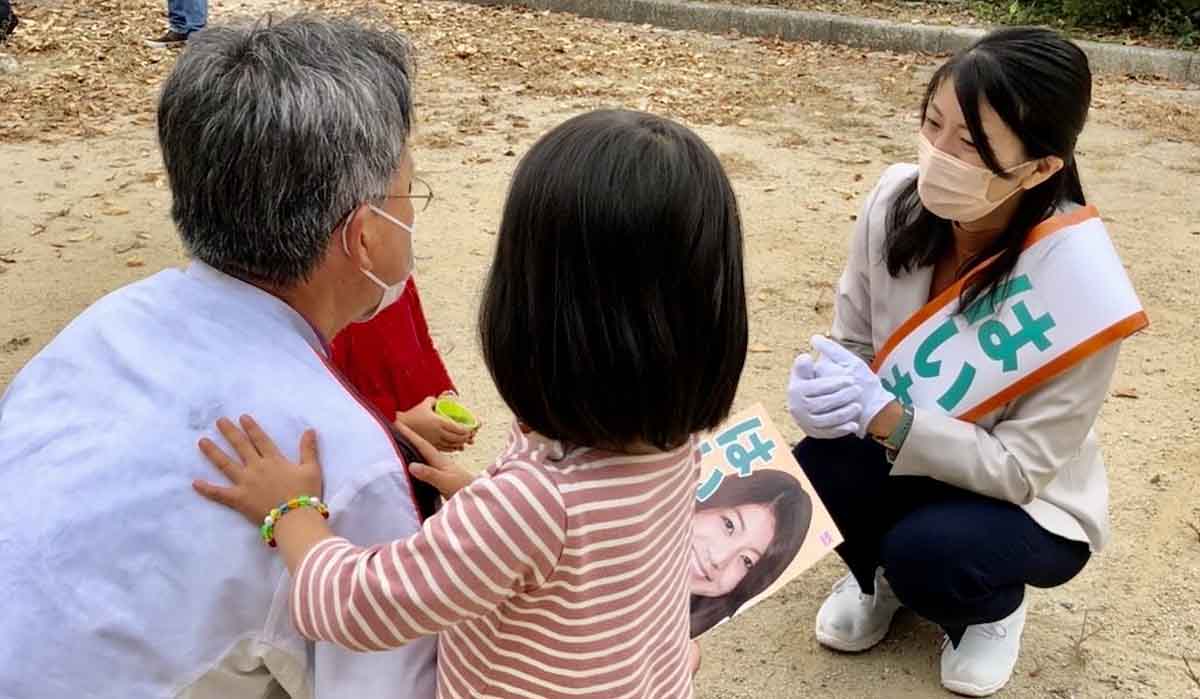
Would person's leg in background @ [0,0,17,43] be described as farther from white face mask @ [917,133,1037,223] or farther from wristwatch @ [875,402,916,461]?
wristwatch @ [875,402,916,461]

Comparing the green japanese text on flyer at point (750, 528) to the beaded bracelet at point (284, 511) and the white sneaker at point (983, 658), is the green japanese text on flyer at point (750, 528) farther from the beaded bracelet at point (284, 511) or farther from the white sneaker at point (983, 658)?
the beaded bracelet at point (284, 511)

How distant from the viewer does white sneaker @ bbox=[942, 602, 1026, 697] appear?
2381 mm

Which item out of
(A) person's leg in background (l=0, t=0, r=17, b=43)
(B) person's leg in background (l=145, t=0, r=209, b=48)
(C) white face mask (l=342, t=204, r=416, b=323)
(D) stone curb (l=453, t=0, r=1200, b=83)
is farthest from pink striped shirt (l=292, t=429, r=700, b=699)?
(D) stone curb (l=453, t=0, r=1200, b=83)

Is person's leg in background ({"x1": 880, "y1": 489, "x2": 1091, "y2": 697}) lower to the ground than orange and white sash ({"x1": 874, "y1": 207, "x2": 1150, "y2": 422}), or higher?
lower

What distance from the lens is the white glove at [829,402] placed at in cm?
213

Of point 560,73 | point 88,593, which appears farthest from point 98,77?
point 88,593

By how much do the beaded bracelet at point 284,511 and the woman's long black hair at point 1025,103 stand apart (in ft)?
4.54

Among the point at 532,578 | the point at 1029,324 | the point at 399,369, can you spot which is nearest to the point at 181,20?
the point at 399,369

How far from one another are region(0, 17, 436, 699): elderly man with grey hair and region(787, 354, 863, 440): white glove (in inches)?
38.8

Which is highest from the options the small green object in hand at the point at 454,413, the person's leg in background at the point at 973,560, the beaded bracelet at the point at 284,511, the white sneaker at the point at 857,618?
the beaded bracelet at the point at 284,511

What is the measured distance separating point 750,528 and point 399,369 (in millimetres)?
777

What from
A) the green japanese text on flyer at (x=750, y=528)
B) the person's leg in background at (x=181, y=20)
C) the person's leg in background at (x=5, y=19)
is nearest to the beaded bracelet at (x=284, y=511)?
the green japanese text on flyer at (x=750, y=528)

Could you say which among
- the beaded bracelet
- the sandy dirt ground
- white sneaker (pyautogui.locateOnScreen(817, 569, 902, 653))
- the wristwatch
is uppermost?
the beaded bracelet

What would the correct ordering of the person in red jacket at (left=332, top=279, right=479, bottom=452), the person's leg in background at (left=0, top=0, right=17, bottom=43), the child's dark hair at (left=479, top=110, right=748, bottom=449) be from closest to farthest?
the child's dark hair at (left=479, top=110, right=748, bottom=449), the person in red jacket at (left=332, top=279, right=479, bottom=452), the person's leg in background at (left=0, top=0, right=17, bottom=43)
